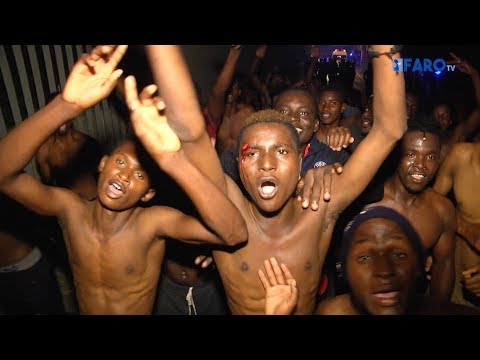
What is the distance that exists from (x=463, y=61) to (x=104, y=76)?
387 centimetres

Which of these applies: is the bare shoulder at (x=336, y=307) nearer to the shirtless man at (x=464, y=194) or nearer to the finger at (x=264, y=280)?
the finger at (x=264, y=280)

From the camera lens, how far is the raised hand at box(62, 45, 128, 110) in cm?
164

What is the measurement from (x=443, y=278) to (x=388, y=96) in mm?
1550

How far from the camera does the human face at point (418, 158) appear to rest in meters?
2.40

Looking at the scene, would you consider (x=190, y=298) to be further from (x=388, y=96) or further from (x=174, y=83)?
(x=388, y=96)

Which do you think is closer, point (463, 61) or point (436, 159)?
point (436, 159)

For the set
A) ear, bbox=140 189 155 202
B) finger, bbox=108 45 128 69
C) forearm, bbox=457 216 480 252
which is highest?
finger, bbox=108 45 128 69

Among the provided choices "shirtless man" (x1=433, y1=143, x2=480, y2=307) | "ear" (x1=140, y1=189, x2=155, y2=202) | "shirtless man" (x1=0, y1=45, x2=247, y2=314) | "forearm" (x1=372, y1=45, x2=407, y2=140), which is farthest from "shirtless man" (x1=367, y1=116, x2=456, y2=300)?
"ear" (x1=140, y1=189, x2=155, y2=202)

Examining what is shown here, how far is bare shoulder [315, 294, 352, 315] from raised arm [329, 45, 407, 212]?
1.67ft

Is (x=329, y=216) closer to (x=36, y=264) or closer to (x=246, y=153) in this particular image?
(x=246, y=153)

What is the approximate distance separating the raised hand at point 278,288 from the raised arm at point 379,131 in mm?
460

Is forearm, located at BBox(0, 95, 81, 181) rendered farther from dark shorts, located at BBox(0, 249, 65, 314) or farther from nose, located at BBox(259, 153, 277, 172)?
dark shorts, located at BBox(0, 249, 65, 314)

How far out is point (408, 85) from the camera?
3.86 meters
